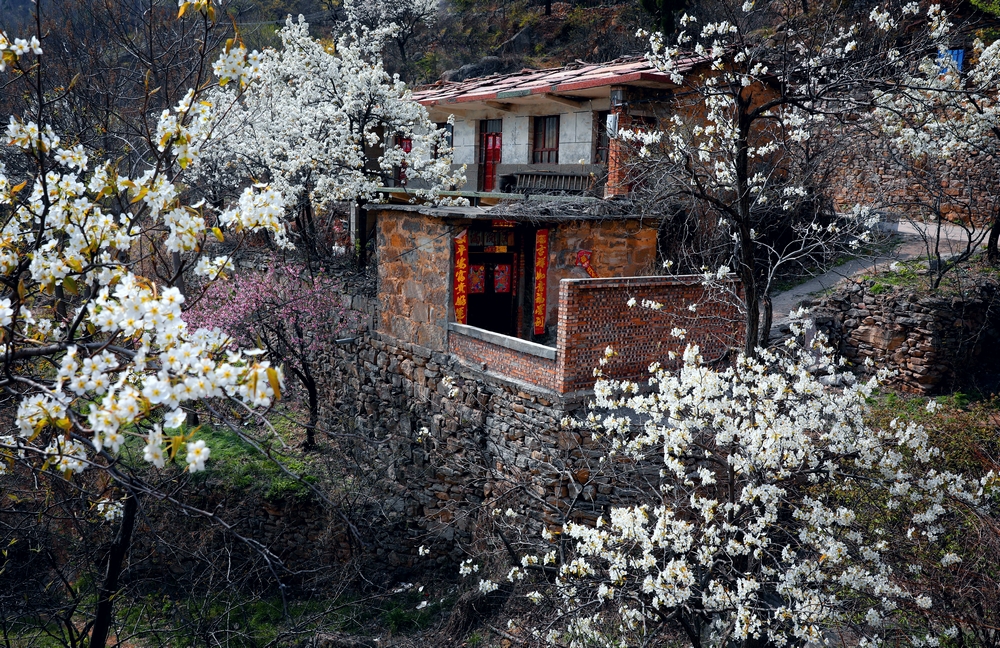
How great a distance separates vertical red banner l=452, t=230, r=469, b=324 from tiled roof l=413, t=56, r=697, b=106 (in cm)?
444

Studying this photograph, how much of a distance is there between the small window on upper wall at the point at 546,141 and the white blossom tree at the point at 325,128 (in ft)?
6.96

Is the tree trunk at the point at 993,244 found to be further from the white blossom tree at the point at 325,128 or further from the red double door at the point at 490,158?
the red double door at the point at 490,158

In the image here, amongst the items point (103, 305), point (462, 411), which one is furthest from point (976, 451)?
point (103, 305)

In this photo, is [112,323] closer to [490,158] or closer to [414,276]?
[414,276]

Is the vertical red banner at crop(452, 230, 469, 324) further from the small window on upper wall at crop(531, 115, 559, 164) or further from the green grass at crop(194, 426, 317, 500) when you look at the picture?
the small window on upper wall at crop(531, 115, 559, 164)

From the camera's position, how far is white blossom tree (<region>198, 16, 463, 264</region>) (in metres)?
15.9

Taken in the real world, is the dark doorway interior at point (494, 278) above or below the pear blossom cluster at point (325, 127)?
below

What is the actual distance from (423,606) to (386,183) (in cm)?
1139

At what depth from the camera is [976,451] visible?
29.5 feet

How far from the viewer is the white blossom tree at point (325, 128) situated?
52.1 ft

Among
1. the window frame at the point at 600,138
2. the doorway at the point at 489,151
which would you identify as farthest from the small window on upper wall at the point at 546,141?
the doorway at the point at 489,151

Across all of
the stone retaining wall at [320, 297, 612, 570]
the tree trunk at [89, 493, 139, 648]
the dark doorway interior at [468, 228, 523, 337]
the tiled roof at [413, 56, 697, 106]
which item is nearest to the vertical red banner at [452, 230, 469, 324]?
the stone retaining wall at [320, 297, 612, 570]

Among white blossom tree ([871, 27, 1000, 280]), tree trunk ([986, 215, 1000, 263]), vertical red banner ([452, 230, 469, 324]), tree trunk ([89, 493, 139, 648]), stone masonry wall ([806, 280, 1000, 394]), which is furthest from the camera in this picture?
tree trunk ([986, 215, 1000, 263])

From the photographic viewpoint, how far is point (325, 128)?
53.8 feet
